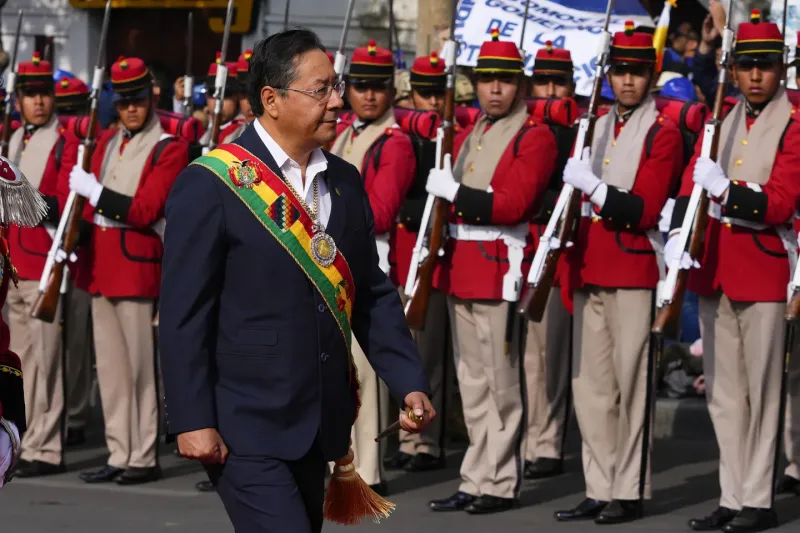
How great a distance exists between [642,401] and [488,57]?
66.8 inches

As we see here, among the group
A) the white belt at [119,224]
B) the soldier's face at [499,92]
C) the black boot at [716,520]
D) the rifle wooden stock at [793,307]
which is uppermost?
the soldier's face at [499,92]

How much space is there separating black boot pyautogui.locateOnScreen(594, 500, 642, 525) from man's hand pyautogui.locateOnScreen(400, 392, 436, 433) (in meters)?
3.18

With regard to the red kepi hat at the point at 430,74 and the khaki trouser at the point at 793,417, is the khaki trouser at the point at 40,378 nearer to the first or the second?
the red kepi hat at the point at 430,74

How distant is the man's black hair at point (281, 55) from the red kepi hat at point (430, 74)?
479cm

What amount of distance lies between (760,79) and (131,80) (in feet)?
10.6

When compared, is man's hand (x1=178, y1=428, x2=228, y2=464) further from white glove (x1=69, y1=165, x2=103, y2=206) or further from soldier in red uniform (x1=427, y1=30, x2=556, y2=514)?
white glove (x1=69, y1=165, x2=103, y2=206)

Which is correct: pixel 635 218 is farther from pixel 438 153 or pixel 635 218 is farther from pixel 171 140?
pixel 171 140

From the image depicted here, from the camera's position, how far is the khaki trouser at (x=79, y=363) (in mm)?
10531

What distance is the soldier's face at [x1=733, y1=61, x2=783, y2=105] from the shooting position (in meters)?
7.65

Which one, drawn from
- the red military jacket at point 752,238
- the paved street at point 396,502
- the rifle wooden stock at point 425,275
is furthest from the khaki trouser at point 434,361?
the red military jacket at point 752,238

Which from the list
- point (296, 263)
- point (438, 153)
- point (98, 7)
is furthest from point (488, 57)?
point (98, 7)

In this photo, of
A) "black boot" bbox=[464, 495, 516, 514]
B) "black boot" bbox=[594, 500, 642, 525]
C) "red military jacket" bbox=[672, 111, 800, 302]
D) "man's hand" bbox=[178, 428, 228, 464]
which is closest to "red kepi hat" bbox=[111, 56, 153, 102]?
"black boot" bbox=[464, 495, 516, 514]

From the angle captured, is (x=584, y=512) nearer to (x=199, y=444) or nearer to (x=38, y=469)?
(x=38, y=469)

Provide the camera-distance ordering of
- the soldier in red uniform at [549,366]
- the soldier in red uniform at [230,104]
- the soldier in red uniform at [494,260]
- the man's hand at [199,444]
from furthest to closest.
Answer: the soldier in red uniform at [230,104]
the soldier in red uniform at [549,366]
the soldier in red uniform at [494,260]
the man's hand at [199,444]
